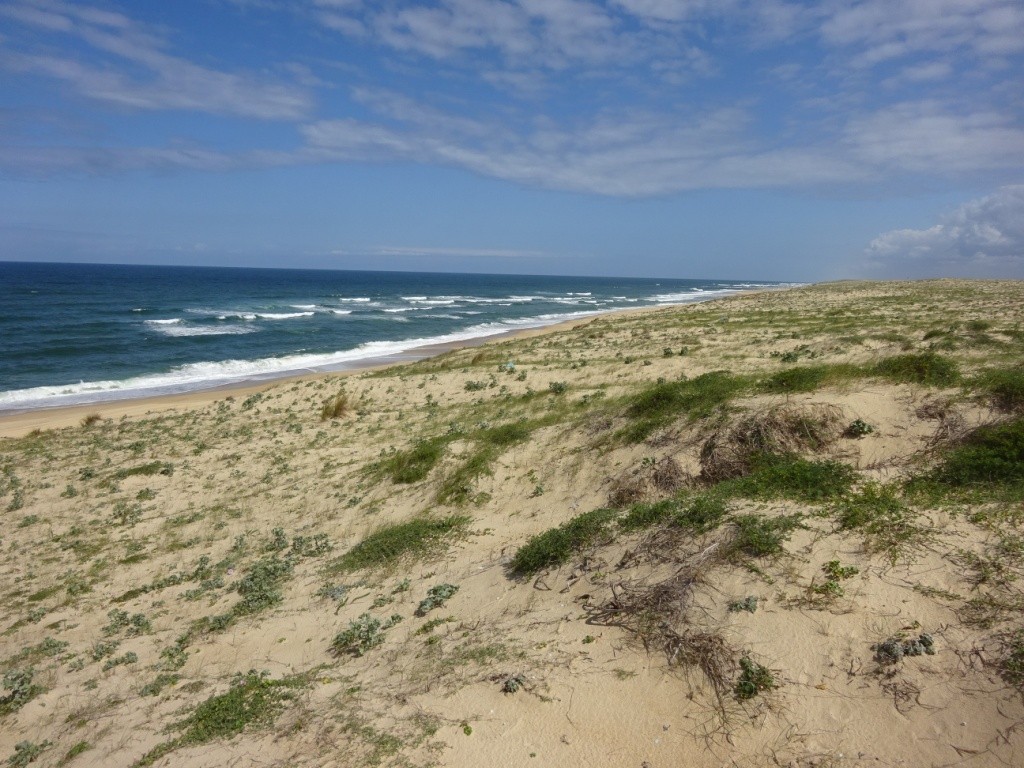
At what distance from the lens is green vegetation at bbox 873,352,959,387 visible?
8758 millimetres

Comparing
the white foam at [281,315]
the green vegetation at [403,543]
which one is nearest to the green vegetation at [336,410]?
the green vegetation at [403,543]

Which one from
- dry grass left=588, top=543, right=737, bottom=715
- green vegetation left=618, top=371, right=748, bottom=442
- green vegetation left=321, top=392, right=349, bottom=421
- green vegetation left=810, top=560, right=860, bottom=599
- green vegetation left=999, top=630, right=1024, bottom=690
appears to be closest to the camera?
green vegetation left=999, top=630, right=1024, bottom=690

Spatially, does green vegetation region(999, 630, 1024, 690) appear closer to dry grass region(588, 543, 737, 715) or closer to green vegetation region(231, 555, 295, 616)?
dry grass region(588, 543, 737, 715)

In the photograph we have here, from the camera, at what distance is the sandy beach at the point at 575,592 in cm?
430

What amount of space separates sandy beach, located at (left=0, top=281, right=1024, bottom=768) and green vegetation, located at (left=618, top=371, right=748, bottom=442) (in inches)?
2.6

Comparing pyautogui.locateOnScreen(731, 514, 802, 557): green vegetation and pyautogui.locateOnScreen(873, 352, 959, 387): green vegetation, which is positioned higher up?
pyautogui.locateOnScreen(873, 352, 959, 387): green vegetation

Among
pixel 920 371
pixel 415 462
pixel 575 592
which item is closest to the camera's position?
pixel 575 592

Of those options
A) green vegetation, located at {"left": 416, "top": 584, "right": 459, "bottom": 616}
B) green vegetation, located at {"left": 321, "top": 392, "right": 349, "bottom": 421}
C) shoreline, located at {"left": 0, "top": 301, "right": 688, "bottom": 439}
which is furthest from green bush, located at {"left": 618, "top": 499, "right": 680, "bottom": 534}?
shoreline, located at {"left": 0, "top": 301, "right": 688, "bottom": 439}

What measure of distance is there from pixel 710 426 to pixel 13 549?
1186cm

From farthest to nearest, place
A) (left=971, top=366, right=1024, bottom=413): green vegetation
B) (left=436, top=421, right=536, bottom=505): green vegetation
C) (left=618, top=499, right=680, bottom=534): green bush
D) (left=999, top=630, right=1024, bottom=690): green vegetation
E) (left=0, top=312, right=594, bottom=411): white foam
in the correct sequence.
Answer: (left=0, top=312, right=594, bottom=411): white foam
(left=436, top=421, right=536, bottom=505): green vegetation
(left=971, top=366, right=1024, bottom=413): green vegetation
(left=618, top=499, right=680, bottom=534): green bush
(left=999, top=630, right=1024, bottom=690): green vegetation

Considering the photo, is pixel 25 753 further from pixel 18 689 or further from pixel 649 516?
pixel 649 516

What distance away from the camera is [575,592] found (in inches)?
238

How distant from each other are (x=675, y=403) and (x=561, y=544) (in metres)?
4.18

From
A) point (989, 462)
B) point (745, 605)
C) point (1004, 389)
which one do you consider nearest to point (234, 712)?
point (745, 605)
